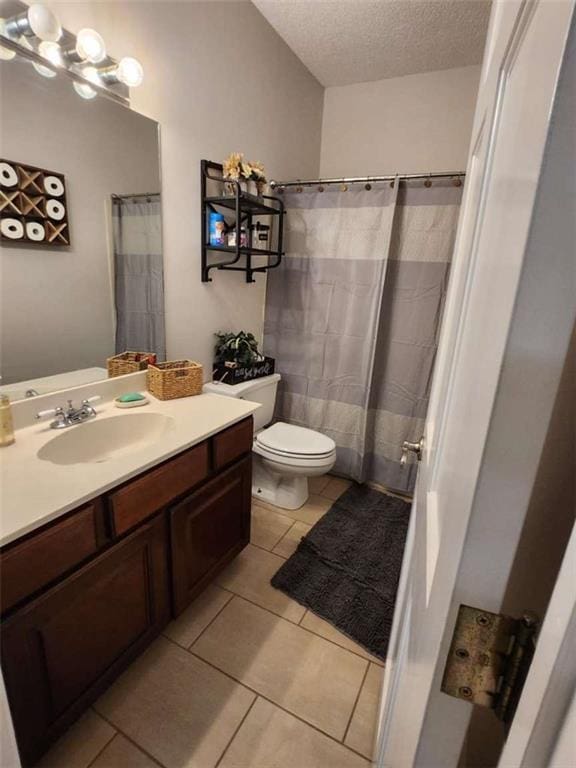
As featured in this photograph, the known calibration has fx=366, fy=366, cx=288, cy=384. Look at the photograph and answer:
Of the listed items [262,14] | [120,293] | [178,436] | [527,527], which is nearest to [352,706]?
[178,436]

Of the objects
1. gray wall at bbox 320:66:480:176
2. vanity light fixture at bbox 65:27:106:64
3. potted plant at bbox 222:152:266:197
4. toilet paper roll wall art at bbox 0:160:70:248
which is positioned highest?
gray wall at bbox 320:66:480:176

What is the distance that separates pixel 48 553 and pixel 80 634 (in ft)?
1.01

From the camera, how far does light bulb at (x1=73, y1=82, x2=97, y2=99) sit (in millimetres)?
1275

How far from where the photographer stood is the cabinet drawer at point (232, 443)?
1.43m

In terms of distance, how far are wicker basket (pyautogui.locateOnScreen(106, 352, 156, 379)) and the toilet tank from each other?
33cm

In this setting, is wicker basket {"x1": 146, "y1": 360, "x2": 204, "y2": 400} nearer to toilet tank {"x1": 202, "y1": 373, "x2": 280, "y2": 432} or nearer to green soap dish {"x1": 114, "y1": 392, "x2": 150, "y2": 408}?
green soap dish {"x1": 114, "y1": 392, "x2": 150, "y2": 408}

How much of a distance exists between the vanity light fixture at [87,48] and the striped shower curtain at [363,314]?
133 cm

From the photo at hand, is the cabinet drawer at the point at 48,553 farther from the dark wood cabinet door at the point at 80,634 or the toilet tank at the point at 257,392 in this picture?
the toilet tank at the point at 257,392

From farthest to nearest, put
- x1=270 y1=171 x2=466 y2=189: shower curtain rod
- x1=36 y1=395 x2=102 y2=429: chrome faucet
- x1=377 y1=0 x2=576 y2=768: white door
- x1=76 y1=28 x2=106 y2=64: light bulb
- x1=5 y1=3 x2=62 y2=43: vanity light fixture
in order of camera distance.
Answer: x1=270 y1=171 x2=466 y2=189: shower curtain rod, x1=36 y1=395 x2=102 y2=429: chrome faucet, x1=76 y1=28 x2=106 y2=64: light bulb, x1=5 y1=3 x2=62 y2=43: vanity light fixture, x1=377 y1=0 x2=576 y2=768: white door

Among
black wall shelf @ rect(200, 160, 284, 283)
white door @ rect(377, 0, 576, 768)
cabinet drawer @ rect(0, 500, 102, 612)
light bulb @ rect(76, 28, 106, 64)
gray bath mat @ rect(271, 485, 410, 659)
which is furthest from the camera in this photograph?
black wall shelf @ rect(200, 160, 284, 283)

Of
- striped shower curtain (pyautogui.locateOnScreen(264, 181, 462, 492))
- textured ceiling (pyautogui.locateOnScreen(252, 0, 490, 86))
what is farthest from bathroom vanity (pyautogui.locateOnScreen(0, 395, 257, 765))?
textured ceiling (pyautogui.locateOnScreen(252, 0, 490, 86))

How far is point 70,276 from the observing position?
135 centimetres

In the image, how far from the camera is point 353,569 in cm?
183

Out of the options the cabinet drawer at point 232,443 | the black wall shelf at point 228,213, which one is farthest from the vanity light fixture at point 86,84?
the cabinet drawer at point 232,443
